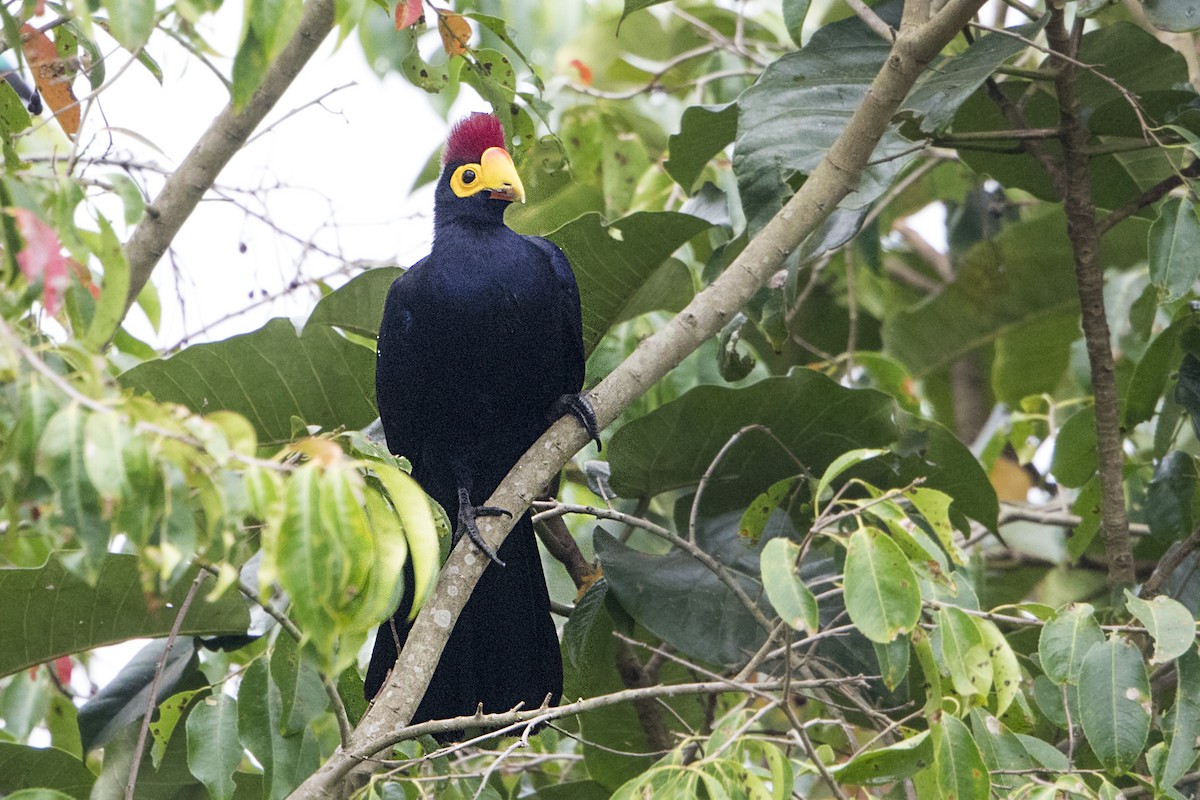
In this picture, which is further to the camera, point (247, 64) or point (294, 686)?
point (294, 686)

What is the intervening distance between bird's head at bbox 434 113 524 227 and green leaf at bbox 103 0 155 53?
172 centimetres

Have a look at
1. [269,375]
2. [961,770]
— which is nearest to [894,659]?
→ [961,770]

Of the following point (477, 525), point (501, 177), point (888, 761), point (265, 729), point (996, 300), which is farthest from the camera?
point (996, 300)

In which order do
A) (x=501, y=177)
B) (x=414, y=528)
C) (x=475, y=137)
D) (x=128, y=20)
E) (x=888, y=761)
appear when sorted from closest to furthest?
1. (x=128, y=20)
2. (x=414, y=528)
3. (x=888, y=761)
4. (x=501, y=177)
5. (x=475, y=137)

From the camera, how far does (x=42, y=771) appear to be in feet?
7.99

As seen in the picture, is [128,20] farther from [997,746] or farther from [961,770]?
[997,746]

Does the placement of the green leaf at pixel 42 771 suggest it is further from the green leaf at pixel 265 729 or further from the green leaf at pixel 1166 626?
the green leaf at pixel 1166 626

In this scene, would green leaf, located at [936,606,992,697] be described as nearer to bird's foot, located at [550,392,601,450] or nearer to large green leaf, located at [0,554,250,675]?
bird's foot, located at [550,392,601,450]

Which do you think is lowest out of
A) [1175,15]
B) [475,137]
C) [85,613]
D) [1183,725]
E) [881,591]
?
[1183,725]

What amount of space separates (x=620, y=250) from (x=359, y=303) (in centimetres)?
63

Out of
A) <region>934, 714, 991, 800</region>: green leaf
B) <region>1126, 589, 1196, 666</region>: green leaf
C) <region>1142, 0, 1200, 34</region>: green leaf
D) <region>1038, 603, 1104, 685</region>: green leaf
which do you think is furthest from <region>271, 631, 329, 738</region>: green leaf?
<region>1142, 0, 1200, 34</region>: green leaf

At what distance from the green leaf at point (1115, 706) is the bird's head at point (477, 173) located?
5.70ft

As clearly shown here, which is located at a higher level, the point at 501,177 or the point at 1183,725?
the point at 501,177

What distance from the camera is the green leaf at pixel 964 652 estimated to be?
1614 mm
